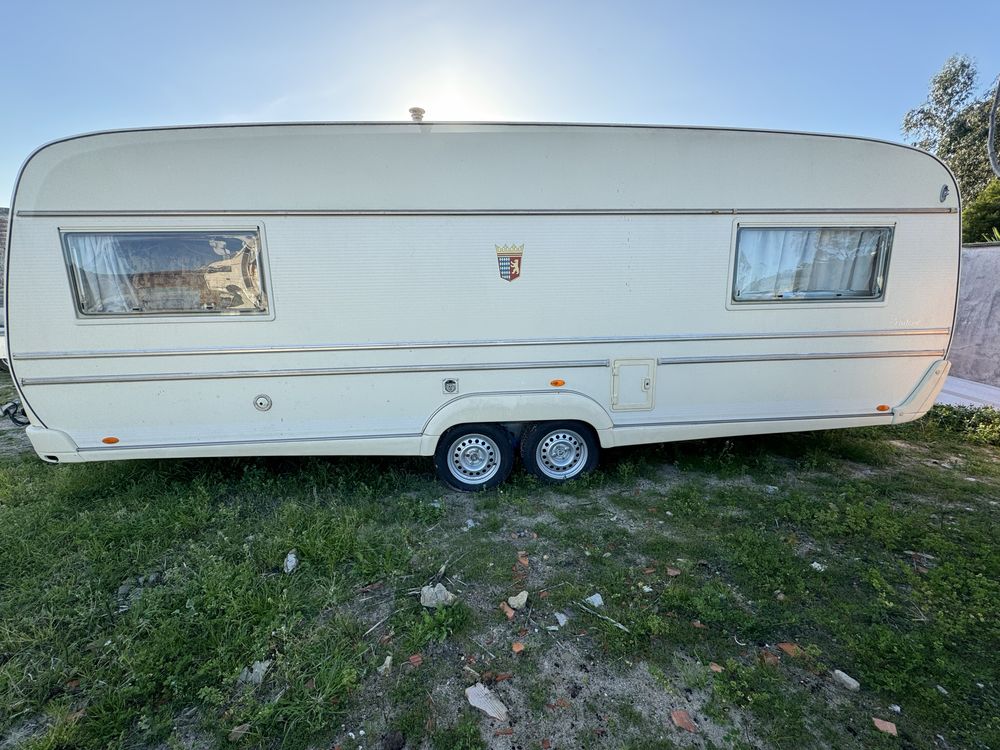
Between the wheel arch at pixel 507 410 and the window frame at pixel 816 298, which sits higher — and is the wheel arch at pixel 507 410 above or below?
below

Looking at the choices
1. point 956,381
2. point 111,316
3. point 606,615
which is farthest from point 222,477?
point 956,381

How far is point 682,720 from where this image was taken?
2.12 metres

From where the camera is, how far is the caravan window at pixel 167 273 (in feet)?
11.3

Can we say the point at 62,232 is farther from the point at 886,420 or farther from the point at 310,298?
the point at 886,420

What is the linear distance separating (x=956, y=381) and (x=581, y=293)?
750 cm

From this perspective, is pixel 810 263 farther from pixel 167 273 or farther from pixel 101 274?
pixel 101 274

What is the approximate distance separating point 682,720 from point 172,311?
419cm

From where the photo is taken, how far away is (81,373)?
355 centimetres

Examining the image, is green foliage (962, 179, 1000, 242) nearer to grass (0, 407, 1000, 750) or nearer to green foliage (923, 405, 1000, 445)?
green foliage (923, 405, 1000, 445)

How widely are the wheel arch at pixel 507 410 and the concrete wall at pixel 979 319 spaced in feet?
23.4

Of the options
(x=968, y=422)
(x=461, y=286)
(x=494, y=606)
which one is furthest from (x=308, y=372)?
(x=968, y=422)

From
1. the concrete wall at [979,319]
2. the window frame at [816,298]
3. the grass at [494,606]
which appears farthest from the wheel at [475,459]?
the concrete wall at [979,319]

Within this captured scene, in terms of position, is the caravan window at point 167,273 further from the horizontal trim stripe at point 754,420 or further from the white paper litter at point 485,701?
the horizontal trim stripe at point 754,420

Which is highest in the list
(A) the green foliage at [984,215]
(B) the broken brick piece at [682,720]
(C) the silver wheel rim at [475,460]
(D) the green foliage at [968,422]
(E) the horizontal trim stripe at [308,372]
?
(A) the green foliage at [984,215]
